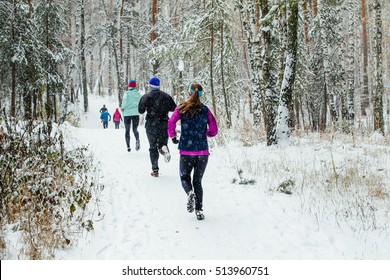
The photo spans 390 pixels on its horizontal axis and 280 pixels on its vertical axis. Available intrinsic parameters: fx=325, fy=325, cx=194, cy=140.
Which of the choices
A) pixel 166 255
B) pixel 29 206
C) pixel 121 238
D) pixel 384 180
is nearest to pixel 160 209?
pixel 121 238

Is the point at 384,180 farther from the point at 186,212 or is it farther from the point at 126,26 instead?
the point at 126,26

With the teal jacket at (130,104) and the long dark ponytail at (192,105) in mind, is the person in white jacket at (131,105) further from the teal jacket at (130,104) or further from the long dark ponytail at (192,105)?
the long dark ponytail at (192,105)

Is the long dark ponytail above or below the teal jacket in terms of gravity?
below

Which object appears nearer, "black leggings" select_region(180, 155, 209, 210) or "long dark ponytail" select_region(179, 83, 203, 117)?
"long dark ponytail" select_region(179, 83, 203, 117)

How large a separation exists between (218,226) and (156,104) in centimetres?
340

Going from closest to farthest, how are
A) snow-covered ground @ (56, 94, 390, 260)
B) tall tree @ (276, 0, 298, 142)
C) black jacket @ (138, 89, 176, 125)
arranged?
1. snow-covered ground @ (56, 94, 390, 260)
2. black jacket @ (138, 89, 176, 125)
3. tall tree @ (276, 0, 298, 142)

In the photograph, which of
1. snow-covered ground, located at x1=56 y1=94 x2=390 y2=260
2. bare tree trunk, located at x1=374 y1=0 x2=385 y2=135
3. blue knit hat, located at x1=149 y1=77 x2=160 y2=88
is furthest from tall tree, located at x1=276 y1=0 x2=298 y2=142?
bare tree trunk, located at x1=374 y1=0 x2=385 y2=135

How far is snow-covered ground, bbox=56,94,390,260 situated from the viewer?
13.6 ft

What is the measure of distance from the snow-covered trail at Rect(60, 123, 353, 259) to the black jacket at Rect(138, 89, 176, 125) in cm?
145

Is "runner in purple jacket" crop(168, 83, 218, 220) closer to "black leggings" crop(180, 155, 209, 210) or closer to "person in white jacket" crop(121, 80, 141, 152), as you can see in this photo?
"black leggings" crop(180, 155, 209, 210)

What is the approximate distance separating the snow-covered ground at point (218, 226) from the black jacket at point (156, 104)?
145 cm

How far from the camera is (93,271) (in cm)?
361

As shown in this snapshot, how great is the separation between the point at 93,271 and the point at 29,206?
1675 millimetres

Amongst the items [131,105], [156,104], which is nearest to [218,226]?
[156,104]
